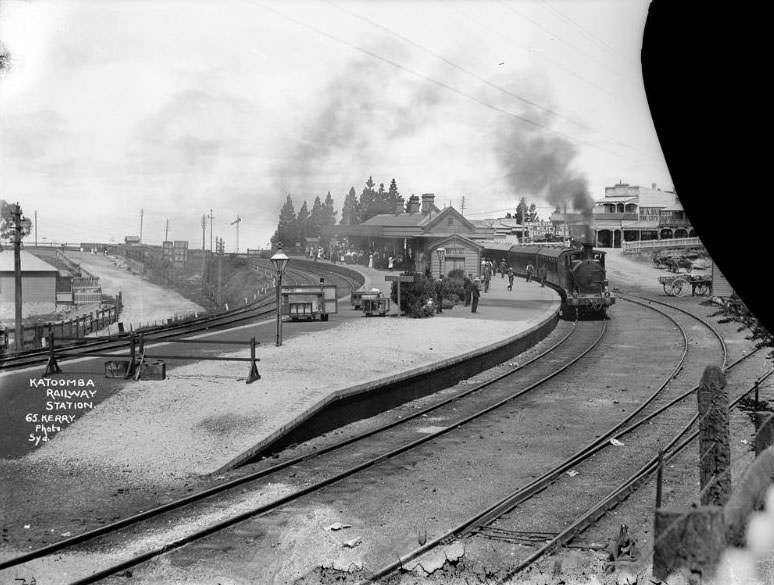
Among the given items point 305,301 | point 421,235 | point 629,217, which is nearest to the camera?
point 305,301

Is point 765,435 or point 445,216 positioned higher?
point 445,216

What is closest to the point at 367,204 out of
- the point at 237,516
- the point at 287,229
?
the point at 287,229

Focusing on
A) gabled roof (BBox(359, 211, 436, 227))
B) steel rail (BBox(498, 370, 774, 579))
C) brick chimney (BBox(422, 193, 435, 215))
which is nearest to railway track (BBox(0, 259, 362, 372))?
gabled roof (BBox(359, 211, 436, 227))

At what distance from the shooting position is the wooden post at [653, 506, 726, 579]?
533cm

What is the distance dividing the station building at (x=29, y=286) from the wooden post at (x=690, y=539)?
34088mm

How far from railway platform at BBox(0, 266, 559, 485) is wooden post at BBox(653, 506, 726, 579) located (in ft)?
20.9

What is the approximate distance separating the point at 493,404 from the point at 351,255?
102 feet

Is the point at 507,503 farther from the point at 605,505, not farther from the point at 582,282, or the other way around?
the point at 582,282

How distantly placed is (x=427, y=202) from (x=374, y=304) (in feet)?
61.3

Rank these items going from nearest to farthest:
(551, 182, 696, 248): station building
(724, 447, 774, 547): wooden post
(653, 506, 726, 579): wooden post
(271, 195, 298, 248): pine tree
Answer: (653, 506, 726, 579): wooden post < (724, 447, 774, 547): wooden post < (551, 182, 696, 248): station building < (271, 195, 298, 248): pine tree

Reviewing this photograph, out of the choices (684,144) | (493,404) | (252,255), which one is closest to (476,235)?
(252,255)

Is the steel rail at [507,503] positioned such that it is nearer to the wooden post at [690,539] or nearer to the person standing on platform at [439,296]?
the wooden post at [690,539]

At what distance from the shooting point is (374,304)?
2662cm

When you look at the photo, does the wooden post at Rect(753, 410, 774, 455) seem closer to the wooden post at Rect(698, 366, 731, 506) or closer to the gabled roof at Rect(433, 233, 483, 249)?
the wooden post at Rect(698, 366, 731, 506)
